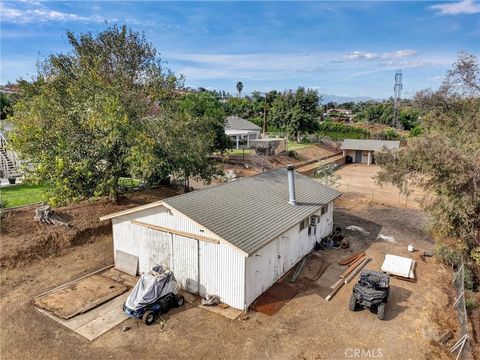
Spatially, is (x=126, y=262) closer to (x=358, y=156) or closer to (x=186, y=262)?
(x=186, y=262)

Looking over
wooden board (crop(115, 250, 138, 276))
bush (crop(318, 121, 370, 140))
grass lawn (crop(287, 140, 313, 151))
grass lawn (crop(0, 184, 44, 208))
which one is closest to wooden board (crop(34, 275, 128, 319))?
wooden board (crop(115, 250, 138, 276))

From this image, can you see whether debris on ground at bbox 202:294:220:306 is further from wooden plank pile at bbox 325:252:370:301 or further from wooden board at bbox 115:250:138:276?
wooden plank pile at bbox 325:252:370:301

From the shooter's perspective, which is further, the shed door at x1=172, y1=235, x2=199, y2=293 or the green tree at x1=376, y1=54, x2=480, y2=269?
the green tree at x1=376, y1=54, x2=480, y2=269

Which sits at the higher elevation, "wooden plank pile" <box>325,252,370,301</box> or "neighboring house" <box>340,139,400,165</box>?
"neighboring house" <box>340,139,400,165</box>

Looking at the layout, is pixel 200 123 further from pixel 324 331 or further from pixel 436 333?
pixel 436 333

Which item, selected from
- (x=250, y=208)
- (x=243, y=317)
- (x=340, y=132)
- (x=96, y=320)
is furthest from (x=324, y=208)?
(x=340, y=132)

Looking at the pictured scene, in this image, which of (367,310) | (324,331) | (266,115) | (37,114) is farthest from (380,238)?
(266,115)

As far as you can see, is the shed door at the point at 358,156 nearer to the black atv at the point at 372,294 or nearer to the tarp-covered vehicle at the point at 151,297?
the black atv at the point at 372,294
